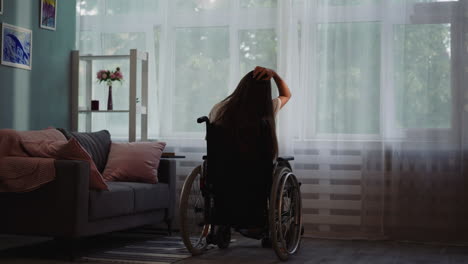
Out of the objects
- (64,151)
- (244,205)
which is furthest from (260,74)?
(64,151)

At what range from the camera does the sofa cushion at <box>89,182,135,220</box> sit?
12.8 ft

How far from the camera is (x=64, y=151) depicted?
385cm

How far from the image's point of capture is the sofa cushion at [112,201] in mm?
3898

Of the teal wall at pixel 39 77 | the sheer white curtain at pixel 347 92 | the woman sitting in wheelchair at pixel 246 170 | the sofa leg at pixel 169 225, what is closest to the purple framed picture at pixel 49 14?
the teal wall at pixel 39 77

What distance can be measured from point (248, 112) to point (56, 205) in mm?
1236

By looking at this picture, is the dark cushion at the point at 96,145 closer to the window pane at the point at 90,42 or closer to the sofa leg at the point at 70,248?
the sofa leg at the point at 70,248

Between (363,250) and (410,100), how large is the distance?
121cm

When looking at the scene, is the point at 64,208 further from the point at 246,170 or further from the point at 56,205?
the point at 246,170

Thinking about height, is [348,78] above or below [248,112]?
above

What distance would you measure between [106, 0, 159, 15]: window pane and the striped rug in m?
1.93

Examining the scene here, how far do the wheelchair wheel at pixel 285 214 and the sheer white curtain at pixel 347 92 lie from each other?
964 mm

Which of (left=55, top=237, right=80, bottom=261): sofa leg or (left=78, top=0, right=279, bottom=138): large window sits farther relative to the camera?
(left=78, top=0, right=279, bottom=138): large window

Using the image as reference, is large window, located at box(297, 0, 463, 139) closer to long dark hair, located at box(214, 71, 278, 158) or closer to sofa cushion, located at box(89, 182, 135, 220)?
long dark hair, located at box(214, 71, 278, 158)

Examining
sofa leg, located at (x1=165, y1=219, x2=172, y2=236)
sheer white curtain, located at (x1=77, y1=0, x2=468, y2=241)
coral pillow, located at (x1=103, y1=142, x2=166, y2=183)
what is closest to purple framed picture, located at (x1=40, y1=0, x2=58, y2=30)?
sheer white curtain, located at (x1=77, y1=0, x2=468, y2=241)
